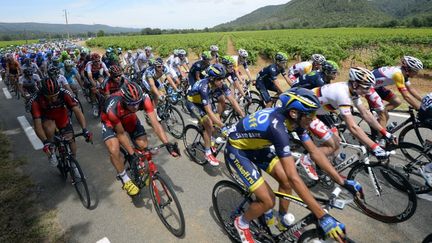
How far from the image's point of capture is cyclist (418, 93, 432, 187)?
4566 mm

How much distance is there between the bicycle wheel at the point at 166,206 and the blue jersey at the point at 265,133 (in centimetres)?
122

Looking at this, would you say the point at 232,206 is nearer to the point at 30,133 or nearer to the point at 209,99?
the point at 209,99

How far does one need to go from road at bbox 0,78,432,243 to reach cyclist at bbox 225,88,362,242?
3.72 ft

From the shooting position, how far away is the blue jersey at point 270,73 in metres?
8.21

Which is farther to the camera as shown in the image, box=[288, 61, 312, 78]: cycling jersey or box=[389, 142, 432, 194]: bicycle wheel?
box=[288, 61, 312, 78]: cycling jersey

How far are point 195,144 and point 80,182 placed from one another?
2533 millimetres

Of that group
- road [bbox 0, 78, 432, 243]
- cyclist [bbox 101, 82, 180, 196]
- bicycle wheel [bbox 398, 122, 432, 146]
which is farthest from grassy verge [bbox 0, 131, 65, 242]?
bicycle wheel [bbox 398, 122, 432, 146]

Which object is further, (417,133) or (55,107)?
(55,107)

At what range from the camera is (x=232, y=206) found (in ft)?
13.4

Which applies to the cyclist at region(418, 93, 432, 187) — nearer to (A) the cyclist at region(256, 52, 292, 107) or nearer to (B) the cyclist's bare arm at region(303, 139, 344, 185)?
(B) the cyclist's bare arm at region(303, 139, 344, 185)

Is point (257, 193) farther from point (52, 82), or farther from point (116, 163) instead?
point (52, 82)

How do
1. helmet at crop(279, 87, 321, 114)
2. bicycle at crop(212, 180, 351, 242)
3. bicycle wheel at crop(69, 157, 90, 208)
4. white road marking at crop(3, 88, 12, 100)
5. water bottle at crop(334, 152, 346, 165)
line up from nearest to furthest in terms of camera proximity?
1. bicycle at crop(212, 180, 351, 242)
2. helmet at crop(279, 87, 321, 114)
3. bicycle wheel at crop(69, 157, 90, 208)
4. water bottle at crop(334, 152, 346, 165)
5. white road marking at crop(3, 88, 12, 100)

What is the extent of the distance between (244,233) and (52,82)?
4342 mm

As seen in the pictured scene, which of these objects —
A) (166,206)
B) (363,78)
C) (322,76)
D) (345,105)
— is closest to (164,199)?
(166,206)
